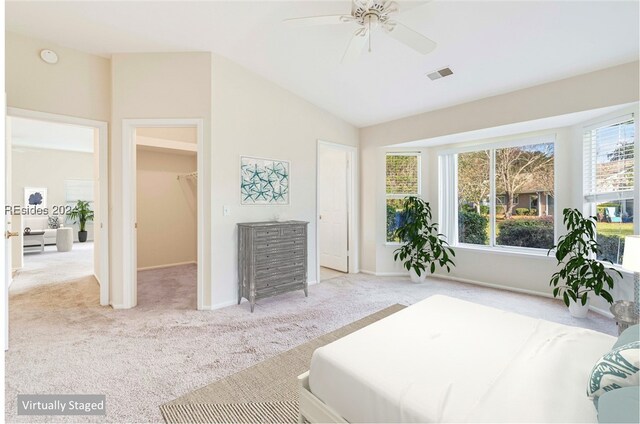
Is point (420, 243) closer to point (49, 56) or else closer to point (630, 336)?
point (630, 336)

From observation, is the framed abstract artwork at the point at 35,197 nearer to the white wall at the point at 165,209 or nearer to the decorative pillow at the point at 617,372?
the white wall at the point at 165,209

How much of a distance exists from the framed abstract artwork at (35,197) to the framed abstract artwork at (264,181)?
7703 millimetres

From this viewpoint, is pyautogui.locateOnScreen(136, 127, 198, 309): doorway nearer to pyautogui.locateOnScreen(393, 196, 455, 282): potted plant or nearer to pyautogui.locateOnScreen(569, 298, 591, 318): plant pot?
pyautogui.locateOnScreen(393, 196, 455, 282): potted plant

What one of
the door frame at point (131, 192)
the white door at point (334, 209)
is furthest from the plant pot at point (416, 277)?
the door frame at point (131, 192)

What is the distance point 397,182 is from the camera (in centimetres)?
507

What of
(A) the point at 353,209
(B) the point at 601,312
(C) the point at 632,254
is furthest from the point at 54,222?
(B) the point at 601,312

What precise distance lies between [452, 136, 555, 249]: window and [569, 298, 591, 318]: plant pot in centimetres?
98

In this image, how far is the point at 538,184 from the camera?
161 inches

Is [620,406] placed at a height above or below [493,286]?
above

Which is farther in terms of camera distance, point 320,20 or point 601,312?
point 601,312

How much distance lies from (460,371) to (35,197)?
10520 mm

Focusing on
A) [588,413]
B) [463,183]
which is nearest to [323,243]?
[463,183]

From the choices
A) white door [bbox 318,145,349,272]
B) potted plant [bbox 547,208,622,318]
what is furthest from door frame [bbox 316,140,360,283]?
potted plant [bbox 547,208,622,318]

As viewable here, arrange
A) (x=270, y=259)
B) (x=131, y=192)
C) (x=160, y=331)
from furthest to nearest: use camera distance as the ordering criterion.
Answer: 1. (x=270, y=259)
2. (x=131, y=192)
3. (x=160, y=331)
